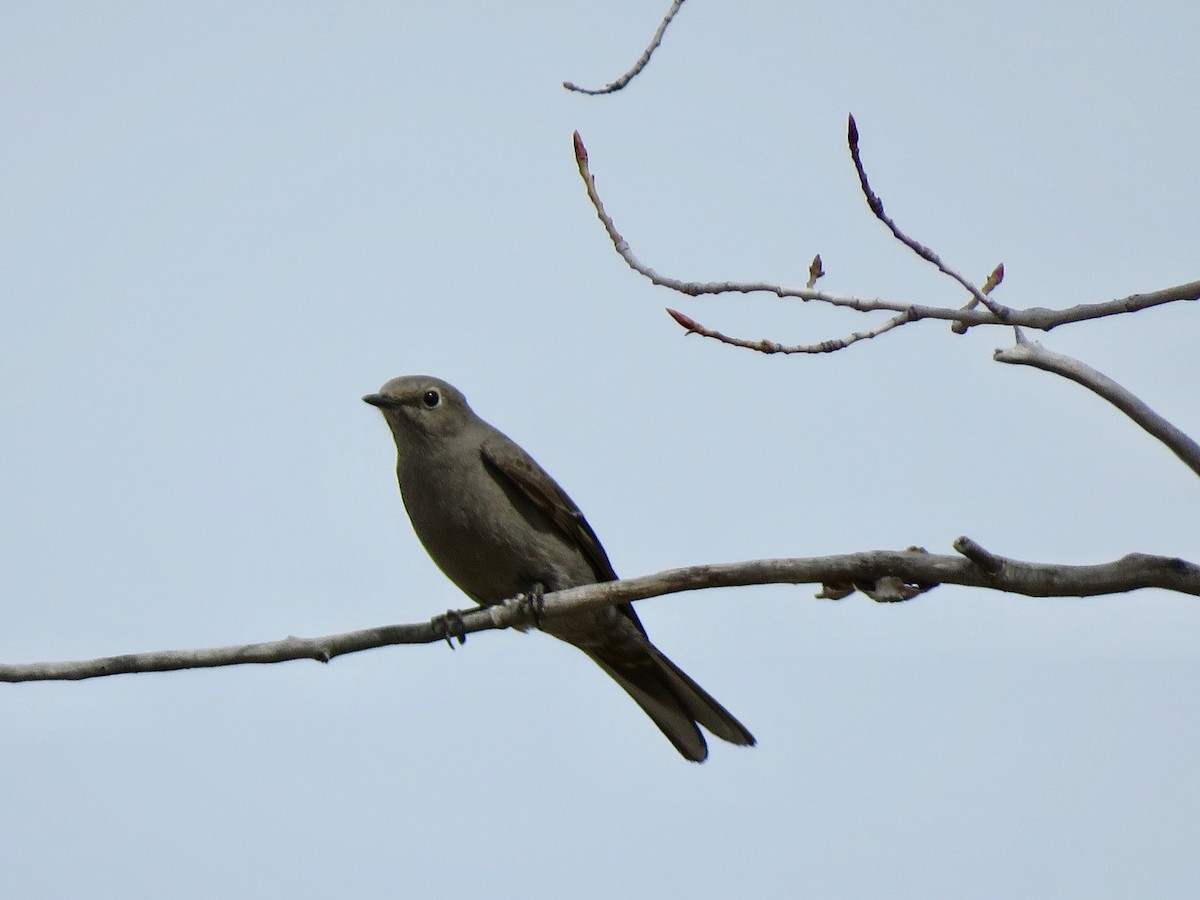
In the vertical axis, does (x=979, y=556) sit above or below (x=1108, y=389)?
below

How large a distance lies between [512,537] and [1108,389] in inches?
153

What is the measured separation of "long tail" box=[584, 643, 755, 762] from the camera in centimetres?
803

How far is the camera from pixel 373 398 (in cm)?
855

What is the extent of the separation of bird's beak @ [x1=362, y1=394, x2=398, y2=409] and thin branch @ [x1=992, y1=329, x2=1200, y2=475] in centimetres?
432

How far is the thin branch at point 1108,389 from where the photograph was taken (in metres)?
5.05

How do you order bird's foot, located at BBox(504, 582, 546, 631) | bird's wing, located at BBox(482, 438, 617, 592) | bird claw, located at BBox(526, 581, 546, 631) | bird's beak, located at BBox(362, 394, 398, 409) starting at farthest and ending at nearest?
1. bird's beak, located at BBox(362, 394, 398, 409)
2. bird's wing, located at BBox(482, 438, 617, 592)
3. bird's foot, located at BBox(504, 582, 546, 631)
4. bird claw, located at BBox(526, 581, 546, 631)

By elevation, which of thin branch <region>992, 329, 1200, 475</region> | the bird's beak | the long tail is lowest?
the long tail

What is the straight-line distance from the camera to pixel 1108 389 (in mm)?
5105

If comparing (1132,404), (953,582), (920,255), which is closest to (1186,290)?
(1132,404)

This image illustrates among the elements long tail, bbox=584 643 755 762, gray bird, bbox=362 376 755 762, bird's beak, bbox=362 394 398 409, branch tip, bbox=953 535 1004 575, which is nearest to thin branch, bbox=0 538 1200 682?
branch tip, bbox=953 535 1004 575

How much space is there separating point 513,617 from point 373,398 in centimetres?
182

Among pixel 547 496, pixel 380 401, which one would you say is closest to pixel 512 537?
pixel 547 496

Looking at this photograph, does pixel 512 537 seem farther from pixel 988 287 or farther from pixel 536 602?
pixel 988 287

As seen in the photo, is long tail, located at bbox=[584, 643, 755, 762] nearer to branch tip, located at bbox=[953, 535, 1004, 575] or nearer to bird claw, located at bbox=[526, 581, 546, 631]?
bird claw, located at bbox=[526, 581, 546, 631]
